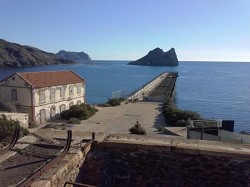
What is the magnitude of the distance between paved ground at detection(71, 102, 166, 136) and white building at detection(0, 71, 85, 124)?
4.07 metres

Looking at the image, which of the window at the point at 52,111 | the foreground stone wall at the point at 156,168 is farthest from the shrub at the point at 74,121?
the foreground stone wall at the point at 156,168

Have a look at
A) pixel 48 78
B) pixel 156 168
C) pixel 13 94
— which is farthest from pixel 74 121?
pixel 156 168

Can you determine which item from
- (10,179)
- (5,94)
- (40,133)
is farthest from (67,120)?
(10,179)

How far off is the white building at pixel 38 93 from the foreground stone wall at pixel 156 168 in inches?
1073

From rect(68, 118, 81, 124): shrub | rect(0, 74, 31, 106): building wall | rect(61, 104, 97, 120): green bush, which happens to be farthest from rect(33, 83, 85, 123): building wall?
rect(68, 118, 81, 124): shrub

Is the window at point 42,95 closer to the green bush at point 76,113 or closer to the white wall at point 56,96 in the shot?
the white wall at point 56,96

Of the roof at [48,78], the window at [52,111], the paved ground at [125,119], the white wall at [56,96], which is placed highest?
the roof at [48,78]

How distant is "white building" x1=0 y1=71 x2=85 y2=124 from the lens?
32.8 metres

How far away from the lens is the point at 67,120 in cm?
3456

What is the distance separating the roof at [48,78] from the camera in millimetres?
33688

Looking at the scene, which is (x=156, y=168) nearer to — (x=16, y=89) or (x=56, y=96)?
(x=16, y=89)

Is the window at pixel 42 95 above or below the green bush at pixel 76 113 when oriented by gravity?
above

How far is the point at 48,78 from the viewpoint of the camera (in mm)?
36031

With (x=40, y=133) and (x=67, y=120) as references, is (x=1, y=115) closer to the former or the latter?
(x=67, y=120)
